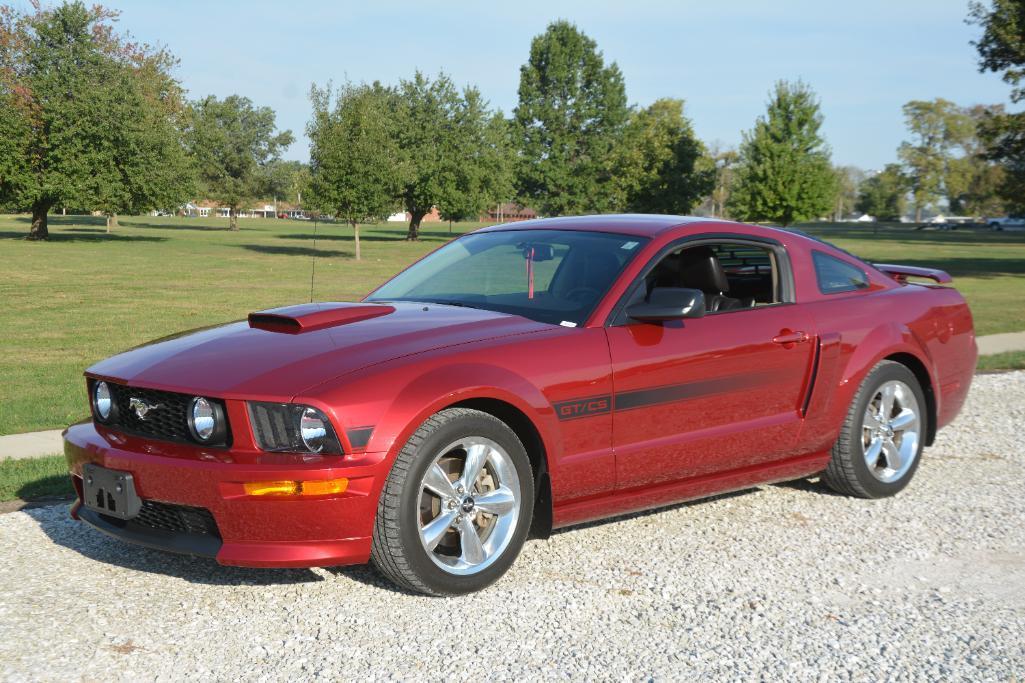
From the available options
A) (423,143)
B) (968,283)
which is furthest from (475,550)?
(423,143)

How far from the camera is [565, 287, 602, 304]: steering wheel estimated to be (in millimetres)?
5000

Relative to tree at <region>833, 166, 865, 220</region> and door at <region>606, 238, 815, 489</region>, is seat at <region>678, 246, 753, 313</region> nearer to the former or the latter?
door at <region>606, 238, 815, 489</region>

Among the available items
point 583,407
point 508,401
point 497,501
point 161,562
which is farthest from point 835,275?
point 161,562

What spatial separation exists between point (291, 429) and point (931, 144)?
454 ft

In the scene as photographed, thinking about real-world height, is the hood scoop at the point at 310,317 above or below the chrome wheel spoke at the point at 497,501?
above

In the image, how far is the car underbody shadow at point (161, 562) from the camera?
4.63 metres

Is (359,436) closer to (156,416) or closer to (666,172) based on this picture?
(156,416)

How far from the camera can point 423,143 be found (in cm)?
6500

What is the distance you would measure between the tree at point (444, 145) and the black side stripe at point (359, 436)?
191 feet

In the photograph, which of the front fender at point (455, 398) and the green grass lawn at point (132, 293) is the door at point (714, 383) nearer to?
the front fender at point (455, 398)

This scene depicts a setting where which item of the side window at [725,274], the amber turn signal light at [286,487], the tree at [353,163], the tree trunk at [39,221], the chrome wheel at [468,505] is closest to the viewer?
the amber turn signal light at [286,487]

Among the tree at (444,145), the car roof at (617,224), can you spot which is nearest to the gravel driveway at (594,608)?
the car roof at (617,224)

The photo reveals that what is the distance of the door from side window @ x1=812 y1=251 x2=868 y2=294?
31cm

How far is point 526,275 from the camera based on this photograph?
5.34 m
